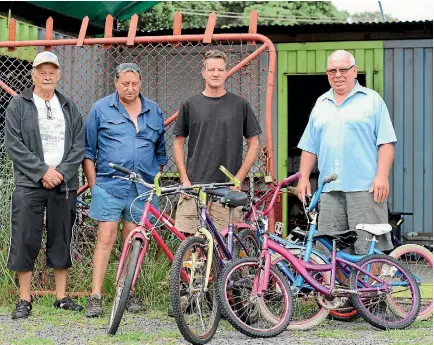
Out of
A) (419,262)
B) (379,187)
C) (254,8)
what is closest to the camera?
(379,187)

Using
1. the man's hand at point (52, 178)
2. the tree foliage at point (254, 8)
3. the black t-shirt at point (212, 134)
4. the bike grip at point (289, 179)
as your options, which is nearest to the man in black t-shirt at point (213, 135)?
the black t-shirt at point (212, 134)

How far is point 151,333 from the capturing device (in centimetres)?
554

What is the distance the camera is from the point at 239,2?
25.0 m

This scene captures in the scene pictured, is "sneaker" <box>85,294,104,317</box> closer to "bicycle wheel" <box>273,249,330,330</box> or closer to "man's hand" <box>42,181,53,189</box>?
"man's hand" <box>42,181,53,189</box>

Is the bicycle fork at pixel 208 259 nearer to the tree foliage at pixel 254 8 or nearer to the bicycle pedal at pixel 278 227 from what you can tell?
the bicycle pedal at pixel 278 227

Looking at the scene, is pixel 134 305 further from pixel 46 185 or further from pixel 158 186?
pixel 158 186

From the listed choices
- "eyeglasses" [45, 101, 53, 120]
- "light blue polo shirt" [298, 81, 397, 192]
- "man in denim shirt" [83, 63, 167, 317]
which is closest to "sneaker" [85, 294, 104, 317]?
"man in denim shirt" [83, 63, 167, 317]

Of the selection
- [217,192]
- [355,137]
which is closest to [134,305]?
[217,192]

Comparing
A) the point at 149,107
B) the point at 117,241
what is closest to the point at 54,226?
the point at 117,241

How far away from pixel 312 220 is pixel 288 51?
4.69 m

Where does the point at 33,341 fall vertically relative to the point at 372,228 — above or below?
below

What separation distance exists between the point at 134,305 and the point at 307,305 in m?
1.33

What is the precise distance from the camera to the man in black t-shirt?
6.06 m

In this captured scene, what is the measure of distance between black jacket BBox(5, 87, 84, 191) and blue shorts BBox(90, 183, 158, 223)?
227 mm
